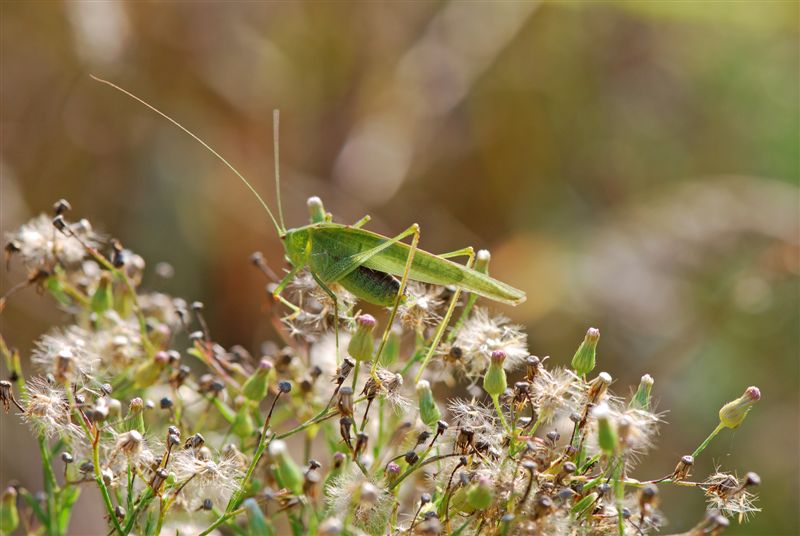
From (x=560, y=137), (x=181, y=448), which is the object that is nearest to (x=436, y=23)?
(x=560, y=137)

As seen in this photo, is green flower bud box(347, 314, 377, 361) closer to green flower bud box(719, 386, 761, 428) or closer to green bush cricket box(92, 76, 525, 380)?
green bush cricket box(92, 76, 525, 380)

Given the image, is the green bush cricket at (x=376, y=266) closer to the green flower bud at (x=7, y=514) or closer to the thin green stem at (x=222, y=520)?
the thin green stem at (x=222, y=520)

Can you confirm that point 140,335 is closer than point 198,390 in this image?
No

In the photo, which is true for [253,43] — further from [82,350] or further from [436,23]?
[82,350]

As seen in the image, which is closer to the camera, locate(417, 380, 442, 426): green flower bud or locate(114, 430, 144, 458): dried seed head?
locate(114, 430, 144, 458): dried seed head

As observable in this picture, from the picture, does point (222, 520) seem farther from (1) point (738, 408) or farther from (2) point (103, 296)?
(1) point (738, 408)

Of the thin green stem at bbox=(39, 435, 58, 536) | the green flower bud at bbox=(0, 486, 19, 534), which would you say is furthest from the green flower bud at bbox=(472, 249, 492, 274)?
the green flower bud at bbox=(0, 486, 19, 534)

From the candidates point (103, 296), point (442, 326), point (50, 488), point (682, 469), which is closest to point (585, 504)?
point (682, 469)
